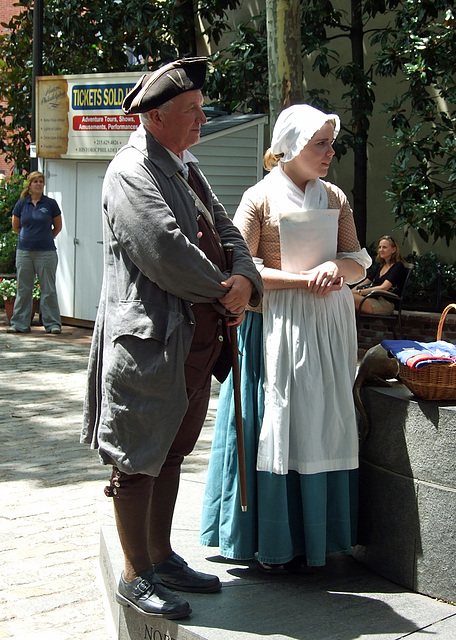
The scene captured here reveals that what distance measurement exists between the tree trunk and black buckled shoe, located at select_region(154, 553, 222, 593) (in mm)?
6202

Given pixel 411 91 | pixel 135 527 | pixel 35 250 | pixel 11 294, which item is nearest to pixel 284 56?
pixel 411 91

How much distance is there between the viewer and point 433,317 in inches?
404

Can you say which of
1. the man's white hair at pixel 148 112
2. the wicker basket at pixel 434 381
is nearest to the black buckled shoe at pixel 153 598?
the wicker basket at pixel 434 381

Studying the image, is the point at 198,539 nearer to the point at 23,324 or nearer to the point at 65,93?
the point at 23,324

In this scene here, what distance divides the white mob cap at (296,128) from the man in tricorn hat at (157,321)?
476 millimetres

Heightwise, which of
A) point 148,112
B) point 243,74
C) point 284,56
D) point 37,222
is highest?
point 243,74

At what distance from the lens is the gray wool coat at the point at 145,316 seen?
2951 mm

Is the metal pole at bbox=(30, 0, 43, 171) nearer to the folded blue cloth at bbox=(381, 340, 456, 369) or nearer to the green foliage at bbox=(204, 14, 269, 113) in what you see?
the green foliage at bbox=(204, 14, 269, 113)

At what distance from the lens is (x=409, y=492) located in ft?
11.5

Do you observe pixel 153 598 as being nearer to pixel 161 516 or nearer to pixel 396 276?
pixel 161 516

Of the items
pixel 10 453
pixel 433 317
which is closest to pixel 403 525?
pixel 10 453

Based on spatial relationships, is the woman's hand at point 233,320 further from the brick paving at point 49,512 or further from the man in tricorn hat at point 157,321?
the brick paving at point 49,512

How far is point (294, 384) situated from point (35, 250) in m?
8.91

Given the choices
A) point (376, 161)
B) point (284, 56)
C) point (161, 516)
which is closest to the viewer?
point (161, 516)
